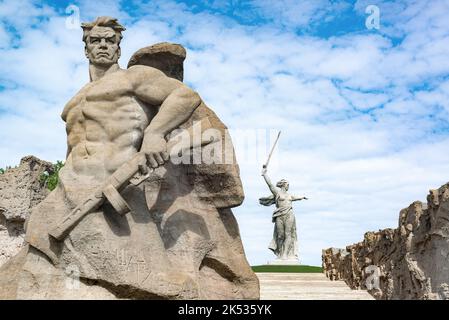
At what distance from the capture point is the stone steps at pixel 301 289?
9.48 m

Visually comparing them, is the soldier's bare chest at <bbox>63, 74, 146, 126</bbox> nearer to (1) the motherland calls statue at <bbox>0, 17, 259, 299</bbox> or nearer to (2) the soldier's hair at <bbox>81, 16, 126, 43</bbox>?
(1) the motherland calls statue at <bbox>0, 17, 259, 299</bbox>

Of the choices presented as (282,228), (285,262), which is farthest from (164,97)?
(285,262)

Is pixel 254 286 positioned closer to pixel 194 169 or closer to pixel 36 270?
pixel 194 169

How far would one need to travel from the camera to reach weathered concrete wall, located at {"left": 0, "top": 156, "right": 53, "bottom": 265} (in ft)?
32.5

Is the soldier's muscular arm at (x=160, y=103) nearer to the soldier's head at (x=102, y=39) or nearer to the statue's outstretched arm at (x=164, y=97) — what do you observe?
the statue's outstretched arm at (x=164, y=97)

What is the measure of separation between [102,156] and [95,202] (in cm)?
40

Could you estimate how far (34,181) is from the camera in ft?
33.7

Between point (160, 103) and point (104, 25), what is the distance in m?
0.83

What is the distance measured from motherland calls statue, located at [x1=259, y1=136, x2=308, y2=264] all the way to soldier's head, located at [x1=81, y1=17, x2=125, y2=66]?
11031mm

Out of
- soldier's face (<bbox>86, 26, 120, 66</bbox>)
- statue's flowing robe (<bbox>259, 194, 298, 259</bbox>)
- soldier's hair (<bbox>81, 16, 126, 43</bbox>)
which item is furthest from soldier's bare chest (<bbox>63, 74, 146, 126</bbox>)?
statue's flowing robe (<bbox>259, 194, 298, 259</bbox>)

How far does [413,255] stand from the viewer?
7727 mm
